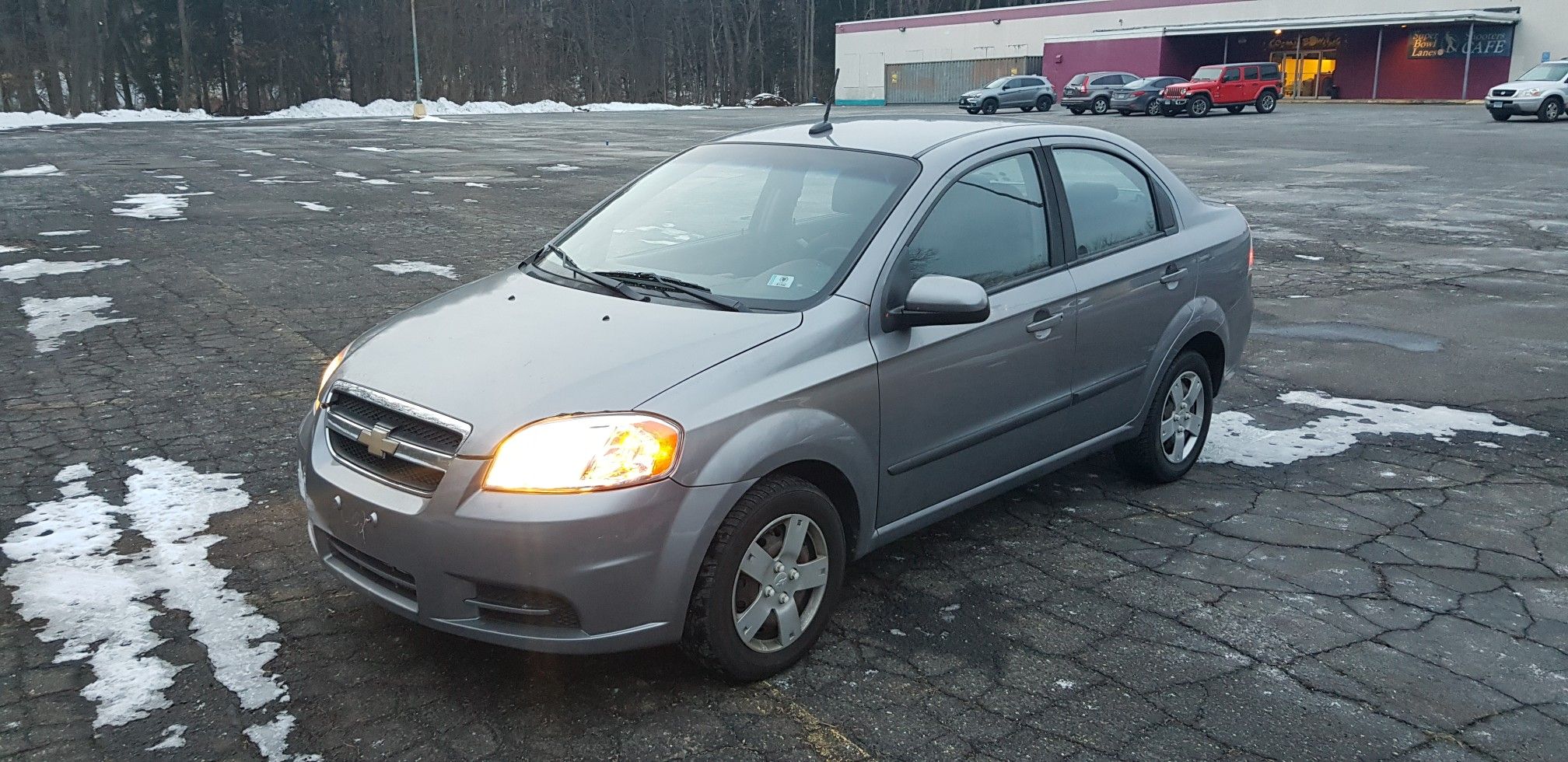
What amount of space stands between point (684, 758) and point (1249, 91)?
150 ft

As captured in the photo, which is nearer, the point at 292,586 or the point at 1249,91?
the point at 292,586

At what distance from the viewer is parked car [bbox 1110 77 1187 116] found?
1718 inches

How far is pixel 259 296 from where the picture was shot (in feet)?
31.1

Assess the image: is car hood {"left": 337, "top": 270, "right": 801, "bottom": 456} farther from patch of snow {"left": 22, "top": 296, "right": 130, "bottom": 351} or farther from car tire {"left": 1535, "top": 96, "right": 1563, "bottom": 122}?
car tire {"left": 1535, "top": 96, "right": 1563, "bottom": 122}

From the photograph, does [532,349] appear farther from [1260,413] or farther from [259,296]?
[259,296]

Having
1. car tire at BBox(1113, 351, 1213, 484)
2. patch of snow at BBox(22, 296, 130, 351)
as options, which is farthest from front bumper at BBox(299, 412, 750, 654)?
patch of snow at BBox(22, 296, 130, 351)

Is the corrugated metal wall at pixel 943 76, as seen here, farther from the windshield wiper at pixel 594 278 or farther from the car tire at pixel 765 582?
the car tire at pixel 765 582

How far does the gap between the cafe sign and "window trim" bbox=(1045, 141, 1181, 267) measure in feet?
174

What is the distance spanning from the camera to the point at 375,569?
11.1ft

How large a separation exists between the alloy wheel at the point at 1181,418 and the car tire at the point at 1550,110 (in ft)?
119

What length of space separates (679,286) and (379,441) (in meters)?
1.13

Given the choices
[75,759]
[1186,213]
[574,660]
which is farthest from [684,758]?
[1186,213]

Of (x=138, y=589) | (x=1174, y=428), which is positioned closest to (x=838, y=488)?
(x=1174, y=428)

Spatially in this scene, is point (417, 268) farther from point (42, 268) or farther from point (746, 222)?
point (746, 222)
